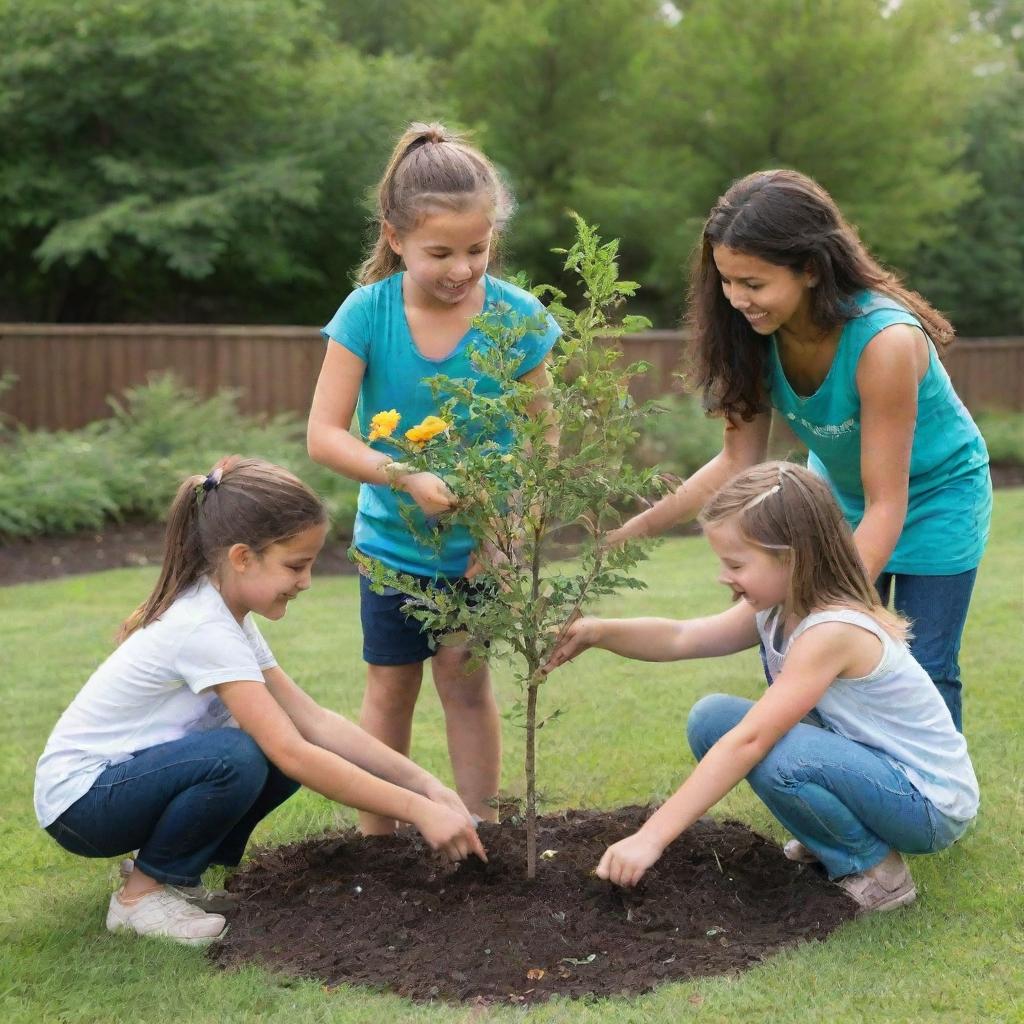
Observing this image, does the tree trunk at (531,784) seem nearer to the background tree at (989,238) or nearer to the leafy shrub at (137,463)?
the leafy shrub at (137,463)

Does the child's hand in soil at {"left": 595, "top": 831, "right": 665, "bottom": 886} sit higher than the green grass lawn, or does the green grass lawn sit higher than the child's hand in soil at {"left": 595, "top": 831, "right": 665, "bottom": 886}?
the child's hand in soil at {"left": 595, "top": 831, "right": 665, "bottom": 886}

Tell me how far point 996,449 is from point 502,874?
1324 cm

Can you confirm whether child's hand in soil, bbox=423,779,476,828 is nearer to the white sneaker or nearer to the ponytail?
the white sneaker

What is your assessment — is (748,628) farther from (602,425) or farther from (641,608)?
(641,608)

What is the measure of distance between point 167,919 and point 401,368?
4.84ft

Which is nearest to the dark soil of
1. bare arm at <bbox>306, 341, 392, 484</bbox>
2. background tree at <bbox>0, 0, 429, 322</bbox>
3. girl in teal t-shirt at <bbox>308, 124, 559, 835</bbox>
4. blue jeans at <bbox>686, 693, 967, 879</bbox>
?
blue jeans at <bbox>686, 693, 967, 879</bbox>

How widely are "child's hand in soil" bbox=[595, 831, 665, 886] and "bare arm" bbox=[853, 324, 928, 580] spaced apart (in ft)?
2.92

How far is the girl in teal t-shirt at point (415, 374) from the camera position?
342 cm

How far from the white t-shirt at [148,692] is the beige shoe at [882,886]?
4.95ft

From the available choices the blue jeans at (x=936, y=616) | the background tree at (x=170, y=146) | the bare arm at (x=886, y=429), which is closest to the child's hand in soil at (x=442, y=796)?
the bare arm at (x=886, y=429)

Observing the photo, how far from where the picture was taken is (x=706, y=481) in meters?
3.83

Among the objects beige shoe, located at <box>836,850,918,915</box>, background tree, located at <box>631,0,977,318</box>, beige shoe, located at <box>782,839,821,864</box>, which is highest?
background tree, located at <box>631,0,977,318</box>

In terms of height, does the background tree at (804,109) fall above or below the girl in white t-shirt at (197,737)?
above

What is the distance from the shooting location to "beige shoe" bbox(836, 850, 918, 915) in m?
3.32
